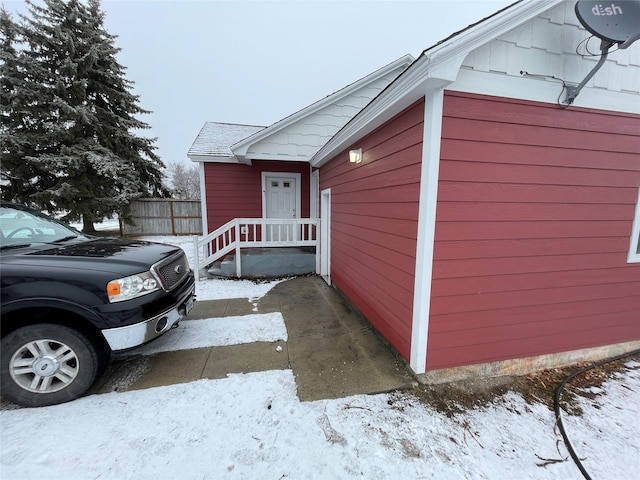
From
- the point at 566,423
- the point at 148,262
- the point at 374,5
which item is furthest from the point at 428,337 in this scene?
the point at 374,5

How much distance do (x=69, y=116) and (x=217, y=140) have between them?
21.7 feet

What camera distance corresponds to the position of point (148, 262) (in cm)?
244

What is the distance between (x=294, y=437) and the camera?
185 centimetres

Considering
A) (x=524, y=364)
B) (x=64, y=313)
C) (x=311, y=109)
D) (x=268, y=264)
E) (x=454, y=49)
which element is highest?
(x=311, y=109)

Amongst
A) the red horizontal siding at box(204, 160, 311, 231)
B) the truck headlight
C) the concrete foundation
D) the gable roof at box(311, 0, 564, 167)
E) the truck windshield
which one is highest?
the gable roof at box(311, 0, 564, 167)

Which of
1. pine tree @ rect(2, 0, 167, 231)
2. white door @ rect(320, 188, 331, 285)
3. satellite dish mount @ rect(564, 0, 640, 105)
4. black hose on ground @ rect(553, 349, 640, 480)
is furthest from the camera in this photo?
pine tree @ rect(2, 0, 167, 231)

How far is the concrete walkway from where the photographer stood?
2.39m

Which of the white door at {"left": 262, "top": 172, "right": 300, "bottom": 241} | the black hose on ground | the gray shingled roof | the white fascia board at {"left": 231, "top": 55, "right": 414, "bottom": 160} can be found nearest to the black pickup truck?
the black hose on ground

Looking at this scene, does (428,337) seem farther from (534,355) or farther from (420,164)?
(420,164)

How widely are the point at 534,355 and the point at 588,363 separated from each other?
82cm

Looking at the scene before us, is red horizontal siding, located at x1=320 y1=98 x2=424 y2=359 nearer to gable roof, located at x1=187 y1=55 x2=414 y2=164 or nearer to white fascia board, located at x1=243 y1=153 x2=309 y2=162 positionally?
white fascia board, located at x1=243 y1=153 x2=309 y2=162

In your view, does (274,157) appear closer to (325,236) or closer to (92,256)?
(325,236)

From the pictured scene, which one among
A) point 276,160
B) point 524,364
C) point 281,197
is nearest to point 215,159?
point 276,160

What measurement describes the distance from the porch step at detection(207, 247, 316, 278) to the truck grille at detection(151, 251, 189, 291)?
2.76 m
